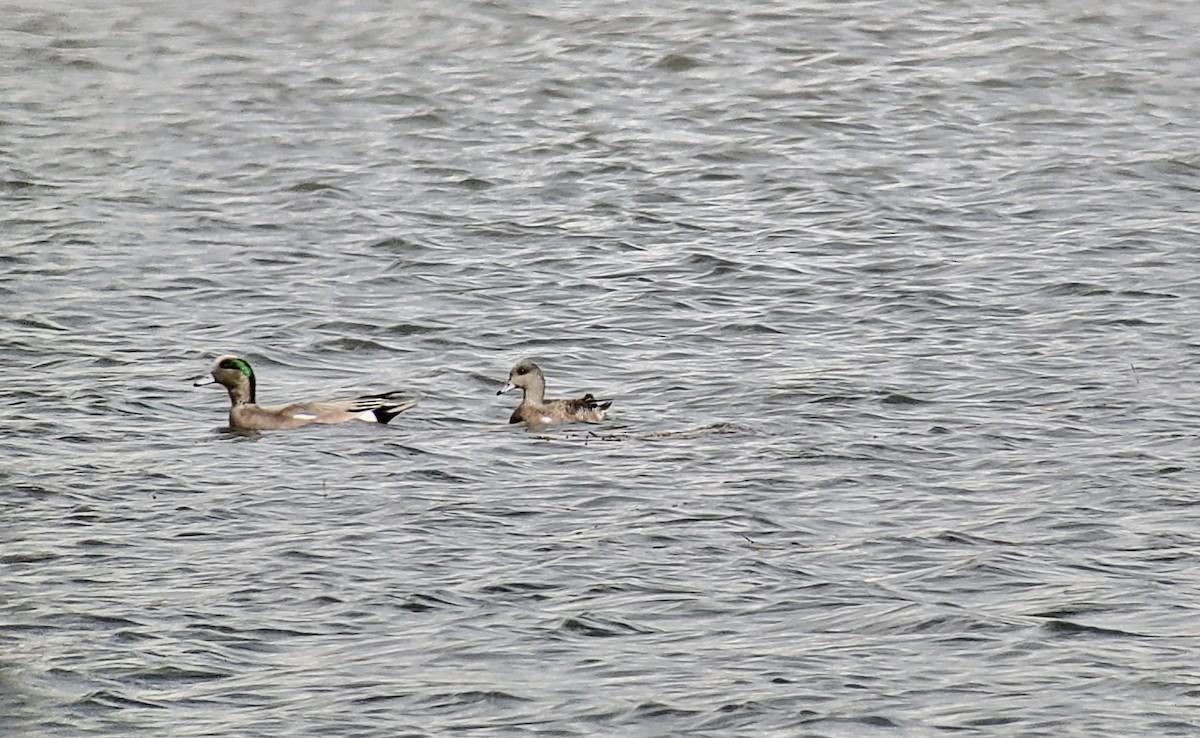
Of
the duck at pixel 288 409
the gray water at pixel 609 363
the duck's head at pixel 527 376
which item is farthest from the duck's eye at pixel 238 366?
the duck's head at pixel 527 376

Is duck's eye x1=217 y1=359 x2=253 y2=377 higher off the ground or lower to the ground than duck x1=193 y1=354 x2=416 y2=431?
higher

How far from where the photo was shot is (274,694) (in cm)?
863

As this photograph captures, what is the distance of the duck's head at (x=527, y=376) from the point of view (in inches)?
526

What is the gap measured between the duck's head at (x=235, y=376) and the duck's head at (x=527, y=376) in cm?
156

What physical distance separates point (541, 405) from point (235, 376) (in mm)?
1896

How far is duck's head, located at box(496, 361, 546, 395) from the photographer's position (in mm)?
13352

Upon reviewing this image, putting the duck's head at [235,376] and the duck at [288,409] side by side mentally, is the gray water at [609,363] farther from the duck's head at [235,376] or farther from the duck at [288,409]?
the duck's head at [235,376]

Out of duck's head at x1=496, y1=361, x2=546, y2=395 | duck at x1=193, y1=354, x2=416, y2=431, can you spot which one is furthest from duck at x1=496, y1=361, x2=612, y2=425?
duck at x1=193, y1=354, x2=416, y2=431

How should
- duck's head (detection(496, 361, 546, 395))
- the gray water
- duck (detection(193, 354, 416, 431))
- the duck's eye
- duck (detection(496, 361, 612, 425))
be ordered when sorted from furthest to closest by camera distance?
the duck's eye → duck's head (detection(496, 361, 546, 395)) → duck (detection(193, 354, 416, 431)) → duck (detection(496, 361, 612, 425)) → the gray water

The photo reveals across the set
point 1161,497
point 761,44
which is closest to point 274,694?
point 1161,497

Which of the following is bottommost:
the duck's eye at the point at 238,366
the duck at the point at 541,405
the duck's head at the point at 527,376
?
the duck at the point at 541,405

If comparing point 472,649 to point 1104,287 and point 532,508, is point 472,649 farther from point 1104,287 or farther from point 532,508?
point 1104,287

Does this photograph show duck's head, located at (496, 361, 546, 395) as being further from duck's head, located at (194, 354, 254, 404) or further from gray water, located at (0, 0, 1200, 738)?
duck's head, located at (194, 354, 254, 404)

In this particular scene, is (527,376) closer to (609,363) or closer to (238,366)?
(609,363)
